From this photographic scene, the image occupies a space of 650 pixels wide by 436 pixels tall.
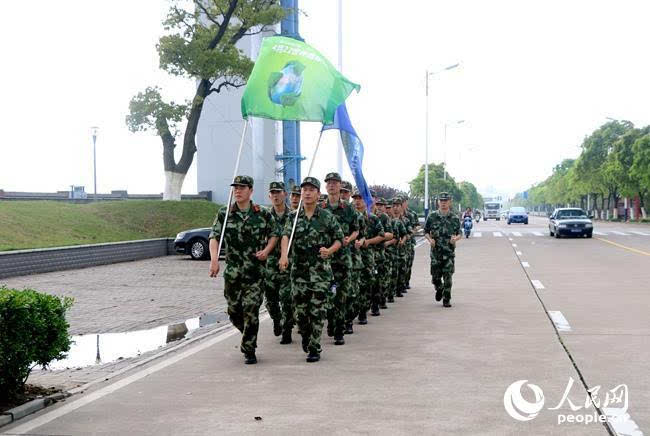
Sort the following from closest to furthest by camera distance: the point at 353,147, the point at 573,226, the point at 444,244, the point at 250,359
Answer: the point at 250,359 → the point at 353,147 → the point at 444,244 → the point at 573,226

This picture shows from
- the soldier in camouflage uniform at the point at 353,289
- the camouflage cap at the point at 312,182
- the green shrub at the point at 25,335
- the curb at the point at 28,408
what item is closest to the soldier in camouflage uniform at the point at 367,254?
the soldier in camouflage uniform at the point at 353,289

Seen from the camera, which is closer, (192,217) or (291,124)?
(192,217)

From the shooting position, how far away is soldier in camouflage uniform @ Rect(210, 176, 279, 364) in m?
7.33

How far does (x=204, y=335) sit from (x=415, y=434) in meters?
4.77

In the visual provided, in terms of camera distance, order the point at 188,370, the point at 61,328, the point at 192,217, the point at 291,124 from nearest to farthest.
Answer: the point at 61,328 → the point at 188,370 → the point at 192,217 → the point at 291,124

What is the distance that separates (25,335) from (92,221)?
20206 mm

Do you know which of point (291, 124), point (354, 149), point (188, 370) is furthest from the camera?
point (291, 124)

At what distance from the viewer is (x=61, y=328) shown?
621 cm

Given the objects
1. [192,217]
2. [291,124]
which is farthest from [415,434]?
[291,124]

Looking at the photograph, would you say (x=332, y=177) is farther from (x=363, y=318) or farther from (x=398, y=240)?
(x=398, y=240)

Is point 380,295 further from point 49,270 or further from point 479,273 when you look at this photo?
point 49,270

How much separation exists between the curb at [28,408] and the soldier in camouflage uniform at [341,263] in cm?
321

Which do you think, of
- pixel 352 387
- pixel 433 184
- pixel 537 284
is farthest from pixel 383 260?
pixel 433 184

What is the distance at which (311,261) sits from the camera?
25.0ft
